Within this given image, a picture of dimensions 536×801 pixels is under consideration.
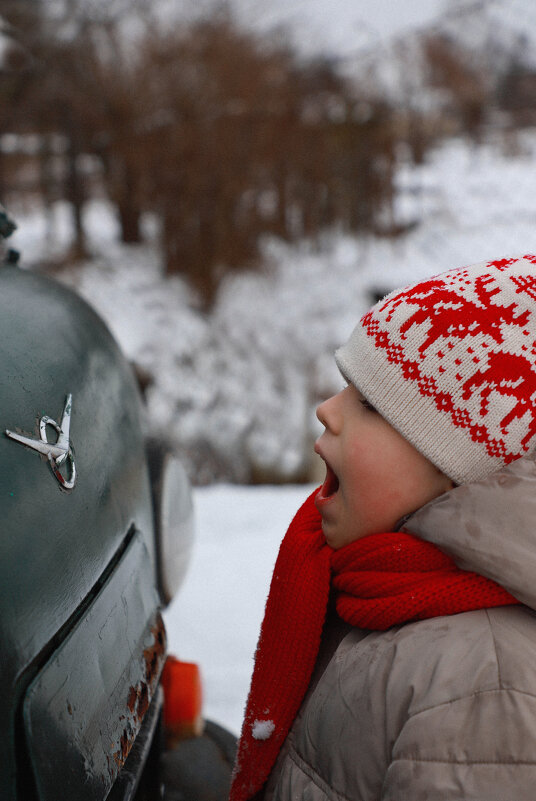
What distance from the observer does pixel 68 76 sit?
10.3 meters

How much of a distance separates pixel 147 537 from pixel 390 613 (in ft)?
2.11

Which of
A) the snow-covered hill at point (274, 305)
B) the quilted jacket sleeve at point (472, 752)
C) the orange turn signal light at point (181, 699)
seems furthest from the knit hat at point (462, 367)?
the snow-covered hill at point (274, 305)

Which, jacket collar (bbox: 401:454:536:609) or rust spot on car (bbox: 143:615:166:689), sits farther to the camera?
rust spot on car (bbox: 143:615:166:689)

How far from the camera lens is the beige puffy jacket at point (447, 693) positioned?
86 centimetres

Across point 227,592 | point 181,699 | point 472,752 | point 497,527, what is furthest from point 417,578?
point 227,592

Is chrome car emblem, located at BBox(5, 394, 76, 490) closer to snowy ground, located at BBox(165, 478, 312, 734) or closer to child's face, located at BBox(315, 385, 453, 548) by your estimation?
child's face, located at BBox(315, 385, 453, 548)

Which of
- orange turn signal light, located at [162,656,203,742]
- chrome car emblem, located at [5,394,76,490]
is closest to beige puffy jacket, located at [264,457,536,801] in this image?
chrome car emblem, located at [5,394,76,490]

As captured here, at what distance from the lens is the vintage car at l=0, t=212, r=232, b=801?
3.12ft

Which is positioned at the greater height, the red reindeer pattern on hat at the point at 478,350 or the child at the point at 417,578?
the red reindeer pattern on hat at the point at 478,350

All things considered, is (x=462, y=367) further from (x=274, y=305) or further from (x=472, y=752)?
(x=274, y=305)

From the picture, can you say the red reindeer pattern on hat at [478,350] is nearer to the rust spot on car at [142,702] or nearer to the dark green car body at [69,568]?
the dark green car body at [69,568]

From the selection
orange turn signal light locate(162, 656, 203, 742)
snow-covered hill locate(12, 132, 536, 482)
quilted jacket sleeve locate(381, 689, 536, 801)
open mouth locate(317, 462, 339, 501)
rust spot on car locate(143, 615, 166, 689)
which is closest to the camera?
quilted jacket sleeve locate(381, 689, 536, 801)

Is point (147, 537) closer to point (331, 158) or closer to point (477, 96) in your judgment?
point (331, 158)

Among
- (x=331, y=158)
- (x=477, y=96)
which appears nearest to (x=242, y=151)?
(x=331, y=158)
